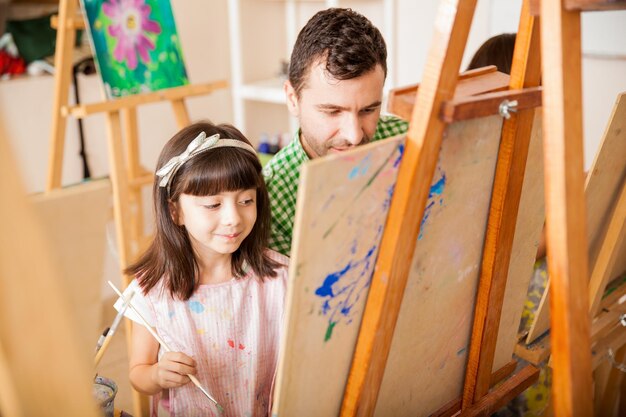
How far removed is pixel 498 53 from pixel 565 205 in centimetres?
109

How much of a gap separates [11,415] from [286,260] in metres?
0.81

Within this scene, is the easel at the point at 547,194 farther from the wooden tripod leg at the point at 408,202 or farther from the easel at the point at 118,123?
the easel at the point at 118,123

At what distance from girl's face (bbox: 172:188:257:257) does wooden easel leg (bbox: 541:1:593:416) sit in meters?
0.60

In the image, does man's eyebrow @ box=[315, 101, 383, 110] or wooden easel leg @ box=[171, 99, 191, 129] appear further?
wooden easel leg @ box=[171, 99, 191, 129]

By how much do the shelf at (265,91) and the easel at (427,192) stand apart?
6.46ft

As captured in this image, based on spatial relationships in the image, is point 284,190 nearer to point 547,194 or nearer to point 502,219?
point 502,219

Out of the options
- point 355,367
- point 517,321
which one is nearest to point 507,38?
point 517,321

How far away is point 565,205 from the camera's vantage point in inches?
30.7

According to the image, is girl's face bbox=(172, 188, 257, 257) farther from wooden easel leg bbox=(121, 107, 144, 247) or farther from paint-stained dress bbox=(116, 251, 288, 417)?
wooden easel leg bbox=(121, 107, 144, 247)

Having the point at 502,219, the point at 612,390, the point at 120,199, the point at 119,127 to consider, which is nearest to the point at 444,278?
the point at 502,219

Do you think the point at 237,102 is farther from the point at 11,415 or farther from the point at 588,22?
the point at 11,415

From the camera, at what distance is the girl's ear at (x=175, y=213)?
4.14 ft

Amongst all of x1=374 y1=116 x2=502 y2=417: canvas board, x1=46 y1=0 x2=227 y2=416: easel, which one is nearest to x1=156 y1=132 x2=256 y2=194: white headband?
x1=374 y1=116 x2=502 y2=417: canvas board

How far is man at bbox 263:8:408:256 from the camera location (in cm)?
125
